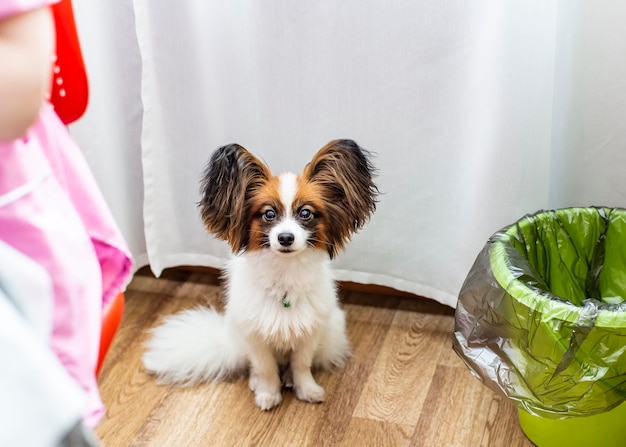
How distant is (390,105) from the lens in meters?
1.84

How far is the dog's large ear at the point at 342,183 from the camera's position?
1586 millimetres

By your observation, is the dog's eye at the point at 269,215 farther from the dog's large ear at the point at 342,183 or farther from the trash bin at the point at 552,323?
the trash bin at the point at 552,323

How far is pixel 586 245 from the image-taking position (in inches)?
69.0

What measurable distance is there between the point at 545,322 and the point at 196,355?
88 centimetres

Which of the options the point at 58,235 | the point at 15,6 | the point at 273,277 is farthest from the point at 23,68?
the point at 273,277

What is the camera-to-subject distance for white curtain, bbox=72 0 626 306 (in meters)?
1.71

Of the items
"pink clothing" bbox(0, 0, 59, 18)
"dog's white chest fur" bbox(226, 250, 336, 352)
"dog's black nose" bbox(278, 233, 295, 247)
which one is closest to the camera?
"pink clothing" bbox(0, 0, 59, 18)

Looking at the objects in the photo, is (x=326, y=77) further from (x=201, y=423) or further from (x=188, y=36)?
(x=201, y=423)

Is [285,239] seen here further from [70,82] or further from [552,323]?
[70,82]

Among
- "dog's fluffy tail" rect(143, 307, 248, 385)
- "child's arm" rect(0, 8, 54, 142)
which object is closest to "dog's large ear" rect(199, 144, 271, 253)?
"dog's fluffy tail" rect(143, 307, 248, 385)

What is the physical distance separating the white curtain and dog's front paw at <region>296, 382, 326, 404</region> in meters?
0.37

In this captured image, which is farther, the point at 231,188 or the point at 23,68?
the point at 231,188

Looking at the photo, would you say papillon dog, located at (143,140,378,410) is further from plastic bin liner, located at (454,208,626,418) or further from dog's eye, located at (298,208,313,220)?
plastic bin liner, located at (454,208,626,418)

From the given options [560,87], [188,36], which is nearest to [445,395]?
[560,87]
